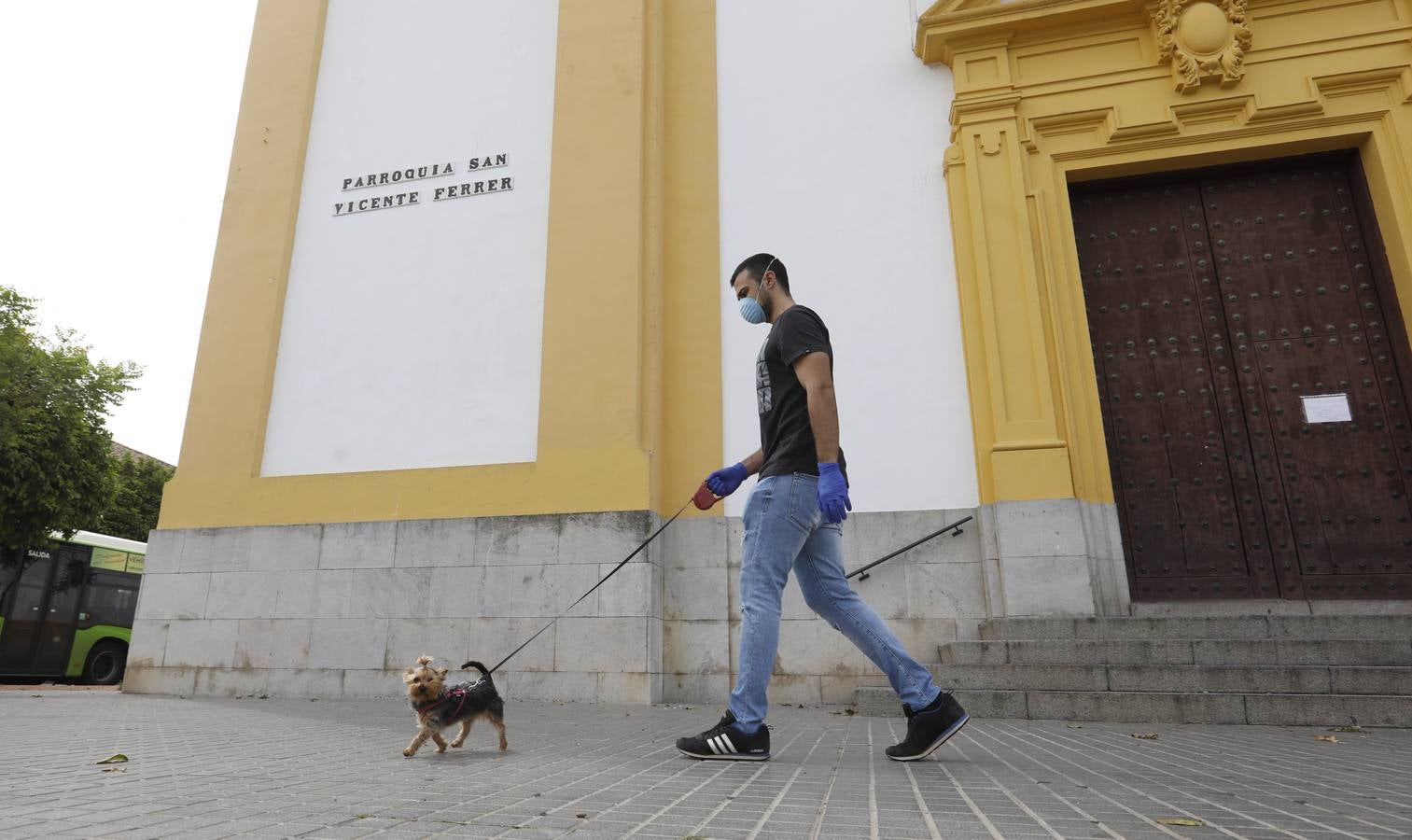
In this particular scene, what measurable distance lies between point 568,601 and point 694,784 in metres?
3.98

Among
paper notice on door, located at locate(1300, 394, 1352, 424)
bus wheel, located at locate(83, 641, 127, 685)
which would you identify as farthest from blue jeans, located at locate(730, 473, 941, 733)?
bus wheel, located at locate(83, 641, 127, 685)

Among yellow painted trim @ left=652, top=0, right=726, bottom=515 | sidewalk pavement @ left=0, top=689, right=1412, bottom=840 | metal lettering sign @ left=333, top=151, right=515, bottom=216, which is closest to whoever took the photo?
sidewalk pavement @ left=0, top=689, right=1412, bottom=840

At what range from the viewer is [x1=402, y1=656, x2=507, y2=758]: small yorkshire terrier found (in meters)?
3.54

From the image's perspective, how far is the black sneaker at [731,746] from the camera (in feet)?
10.7

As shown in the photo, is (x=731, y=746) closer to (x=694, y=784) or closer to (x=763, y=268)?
(x=694, y=784)

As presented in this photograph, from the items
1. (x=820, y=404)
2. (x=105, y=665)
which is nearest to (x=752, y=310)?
(x=820, y=404)

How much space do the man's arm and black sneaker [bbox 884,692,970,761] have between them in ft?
3.72

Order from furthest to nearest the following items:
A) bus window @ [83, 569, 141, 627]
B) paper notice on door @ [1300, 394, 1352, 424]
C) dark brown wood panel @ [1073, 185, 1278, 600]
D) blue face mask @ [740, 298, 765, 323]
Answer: bus window @ [83, 569, 141, 627], paper notice on door @ [1300, 394, 1352, 424], dark brown wood panel @ [1073, 185, 1278, 600], blue face mask @ [740, 298, 765, 323]

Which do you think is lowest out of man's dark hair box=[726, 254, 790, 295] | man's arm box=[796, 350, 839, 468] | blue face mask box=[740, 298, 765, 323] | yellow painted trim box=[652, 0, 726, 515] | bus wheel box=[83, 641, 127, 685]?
bus wheel box=[83, 641, 127, 685]

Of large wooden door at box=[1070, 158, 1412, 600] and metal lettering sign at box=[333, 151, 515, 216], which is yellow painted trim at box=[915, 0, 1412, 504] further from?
metal lettering sign at box=[333, 151, 515, 216]

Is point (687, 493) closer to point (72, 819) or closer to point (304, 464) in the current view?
point (304, 464)

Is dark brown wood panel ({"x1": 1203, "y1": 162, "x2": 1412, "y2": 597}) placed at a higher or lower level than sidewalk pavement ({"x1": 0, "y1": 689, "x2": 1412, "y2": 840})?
higher

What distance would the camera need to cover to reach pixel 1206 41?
728 cm

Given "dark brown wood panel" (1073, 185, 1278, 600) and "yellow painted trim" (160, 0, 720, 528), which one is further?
"yellow painted trim" (160, 0, 720, 528)
